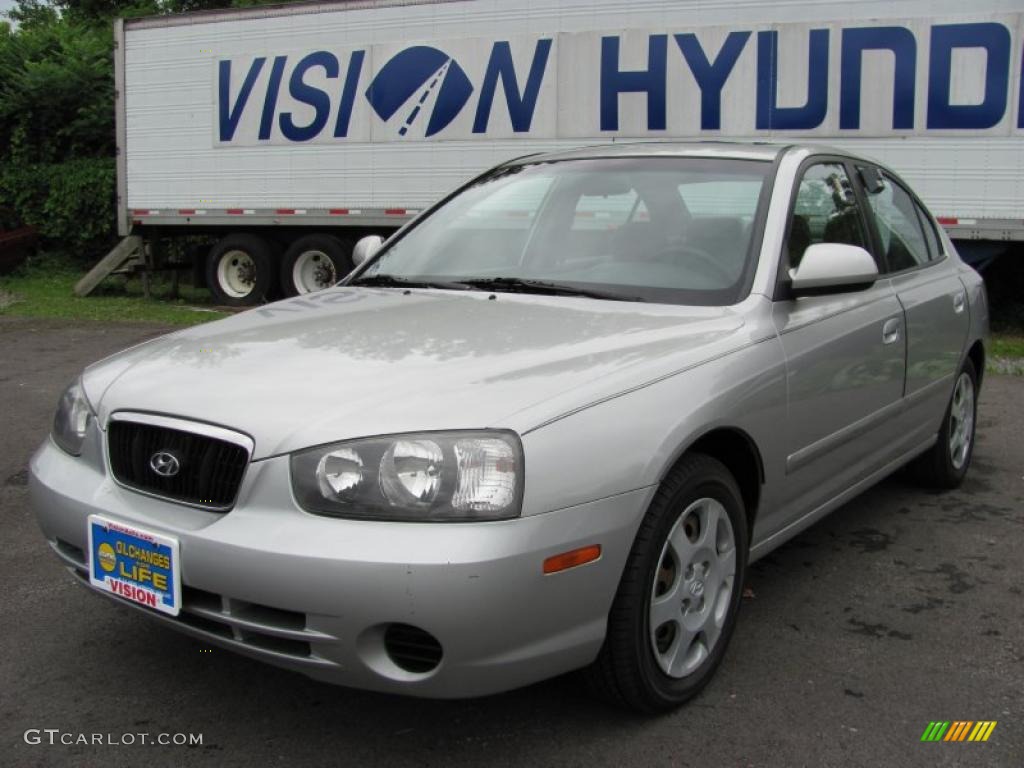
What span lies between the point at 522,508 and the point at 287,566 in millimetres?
528

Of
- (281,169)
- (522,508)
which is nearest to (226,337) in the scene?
(522,508)

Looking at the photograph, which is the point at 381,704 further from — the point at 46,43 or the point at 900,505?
the point at 46,43

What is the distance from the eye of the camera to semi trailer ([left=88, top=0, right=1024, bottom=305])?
31.8 ft

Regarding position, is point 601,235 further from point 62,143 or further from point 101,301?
point 62,143

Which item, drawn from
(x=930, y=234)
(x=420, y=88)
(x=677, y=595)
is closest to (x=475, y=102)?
(x=420, y=88)

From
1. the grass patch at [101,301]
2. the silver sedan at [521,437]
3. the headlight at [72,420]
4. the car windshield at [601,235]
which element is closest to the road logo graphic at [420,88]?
the grass patch at [101,301]

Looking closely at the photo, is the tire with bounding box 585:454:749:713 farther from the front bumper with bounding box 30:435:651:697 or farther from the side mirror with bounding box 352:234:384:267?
the side mirror with bounding box 352:234:384:267

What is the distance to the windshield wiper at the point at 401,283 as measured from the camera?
354cm

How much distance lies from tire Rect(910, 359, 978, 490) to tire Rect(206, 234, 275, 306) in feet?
32.5

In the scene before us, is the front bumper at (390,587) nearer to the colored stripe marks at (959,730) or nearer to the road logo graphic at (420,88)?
the colored stripe marks at (959,730)

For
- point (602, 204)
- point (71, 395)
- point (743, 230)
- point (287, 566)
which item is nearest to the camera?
point (287, 566)

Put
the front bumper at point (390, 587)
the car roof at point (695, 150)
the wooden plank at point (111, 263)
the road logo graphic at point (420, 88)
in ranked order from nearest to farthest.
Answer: the front bumper at point (390, 587) → the car roof at point (695, 150) → the road logo graphic at point (420, 88) → the wooden plank at point (111, 263)

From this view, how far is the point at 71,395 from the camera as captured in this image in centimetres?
293

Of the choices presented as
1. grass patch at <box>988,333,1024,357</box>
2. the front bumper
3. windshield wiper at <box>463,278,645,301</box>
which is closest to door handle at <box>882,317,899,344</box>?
windshield wiper at <box>463,278,645,301</box>
